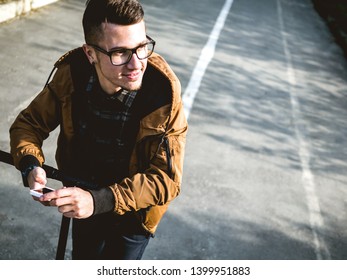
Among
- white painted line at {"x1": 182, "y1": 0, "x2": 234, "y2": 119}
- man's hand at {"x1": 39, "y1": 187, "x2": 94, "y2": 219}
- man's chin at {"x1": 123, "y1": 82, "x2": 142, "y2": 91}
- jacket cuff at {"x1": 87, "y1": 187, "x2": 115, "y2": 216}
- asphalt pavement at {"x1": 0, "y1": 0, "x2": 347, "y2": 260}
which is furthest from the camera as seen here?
white painted line at {"x1": 182, "y1": 0, "x2": 234, "y2": 119}

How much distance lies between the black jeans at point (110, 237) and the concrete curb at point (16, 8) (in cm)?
654

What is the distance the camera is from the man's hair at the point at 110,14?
5.96 feet

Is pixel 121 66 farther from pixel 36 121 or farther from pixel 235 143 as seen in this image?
pixel 235 143

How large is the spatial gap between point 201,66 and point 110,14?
19.9ft

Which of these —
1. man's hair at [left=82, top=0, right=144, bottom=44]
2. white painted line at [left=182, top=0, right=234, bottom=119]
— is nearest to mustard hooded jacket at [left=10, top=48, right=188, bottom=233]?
man's hair at [left=82, top=0, right=144, bottom=44]

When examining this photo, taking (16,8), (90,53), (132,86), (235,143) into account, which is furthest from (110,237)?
(16,8)

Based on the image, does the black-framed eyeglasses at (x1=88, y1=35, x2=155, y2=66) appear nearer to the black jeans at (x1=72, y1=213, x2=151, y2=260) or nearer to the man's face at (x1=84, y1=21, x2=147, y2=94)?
the man's face at (x1=84, y1=21, x2=147, y2=94)

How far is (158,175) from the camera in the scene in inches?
75.5

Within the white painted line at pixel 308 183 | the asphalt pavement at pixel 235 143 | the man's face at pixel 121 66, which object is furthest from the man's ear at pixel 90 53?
the white painted line at pixel 308 183

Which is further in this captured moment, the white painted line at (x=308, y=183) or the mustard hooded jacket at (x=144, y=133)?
the white painted line at (x=308, y=183)

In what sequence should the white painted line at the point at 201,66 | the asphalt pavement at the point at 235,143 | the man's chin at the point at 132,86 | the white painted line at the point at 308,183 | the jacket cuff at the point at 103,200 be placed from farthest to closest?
1. the white painted line at the point at 201,66
2. the white painted line at the point at 308,183
3. the asphalt pavement at the point at 235,143
4. the man's chin at the point at 132,86
5. the jacket cuff at the point at 103,200

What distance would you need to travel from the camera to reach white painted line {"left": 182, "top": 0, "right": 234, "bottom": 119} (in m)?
6.38

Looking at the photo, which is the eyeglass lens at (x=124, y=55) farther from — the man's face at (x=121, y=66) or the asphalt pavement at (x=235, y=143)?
the asphalt pavement at (x=235, y=143)

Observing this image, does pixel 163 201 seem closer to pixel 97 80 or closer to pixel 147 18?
pixel 97 80
